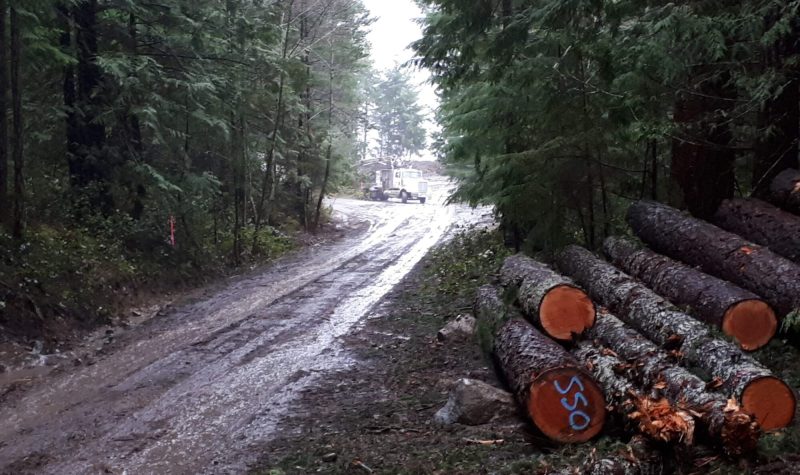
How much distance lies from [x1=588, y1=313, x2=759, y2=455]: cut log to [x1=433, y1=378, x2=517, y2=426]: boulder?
1.24 m

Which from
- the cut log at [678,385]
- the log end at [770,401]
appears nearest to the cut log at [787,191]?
the cut log at [678,385]

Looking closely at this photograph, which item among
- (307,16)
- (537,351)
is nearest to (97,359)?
(537,351)

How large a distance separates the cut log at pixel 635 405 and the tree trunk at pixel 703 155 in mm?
4244

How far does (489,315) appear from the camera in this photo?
8070mm

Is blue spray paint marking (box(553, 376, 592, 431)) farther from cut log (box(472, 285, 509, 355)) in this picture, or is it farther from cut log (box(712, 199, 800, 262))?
cut log (box(712, 199, 800, 262))

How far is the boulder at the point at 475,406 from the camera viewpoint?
5711 mm

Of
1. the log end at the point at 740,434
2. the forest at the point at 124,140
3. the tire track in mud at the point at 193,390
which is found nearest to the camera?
the log end at the point at 740,434

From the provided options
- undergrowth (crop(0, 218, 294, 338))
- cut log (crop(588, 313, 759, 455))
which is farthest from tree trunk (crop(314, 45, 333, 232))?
cut log (crop(588, 313, 759, 455))

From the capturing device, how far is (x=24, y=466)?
5.39 meters

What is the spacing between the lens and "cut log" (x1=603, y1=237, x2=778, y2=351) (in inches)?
243

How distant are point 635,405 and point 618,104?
571cm

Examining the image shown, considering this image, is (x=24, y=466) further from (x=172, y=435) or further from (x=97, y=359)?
(x=97, y=359)

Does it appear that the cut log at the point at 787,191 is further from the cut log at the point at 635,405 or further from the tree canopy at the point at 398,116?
the tree canopy at the point at 398,116

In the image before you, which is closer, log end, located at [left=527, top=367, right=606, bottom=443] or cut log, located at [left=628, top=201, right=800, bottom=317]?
log end, located at [left=527, top=367, right=606, bottom=443]
